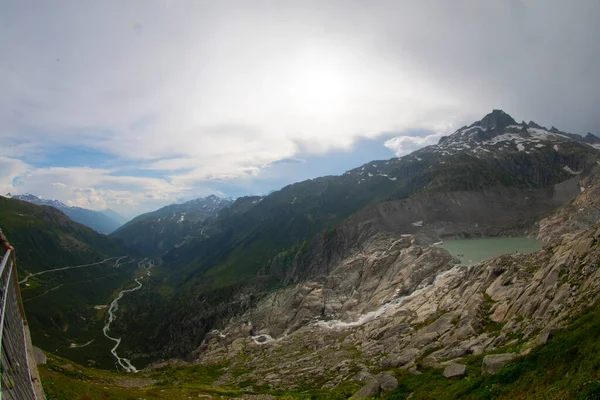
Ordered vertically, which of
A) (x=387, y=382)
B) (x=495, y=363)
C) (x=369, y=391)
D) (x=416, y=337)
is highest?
(x=495, y=363)

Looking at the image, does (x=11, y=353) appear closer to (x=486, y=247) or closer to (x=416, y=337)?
(x=416, y=337)

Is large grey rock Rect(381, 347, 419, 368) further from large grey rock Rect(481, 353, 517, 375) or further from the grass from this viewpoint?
large grey rock Rect(481, 353, 517, 375)

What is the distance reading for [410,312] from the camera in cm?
7925

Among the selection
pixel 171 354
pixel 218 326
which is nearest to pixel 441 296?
pixel 218 326

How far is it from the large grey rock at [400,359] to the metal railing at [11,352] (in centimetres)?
4407

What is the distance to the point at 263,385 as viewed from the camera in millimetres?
65562

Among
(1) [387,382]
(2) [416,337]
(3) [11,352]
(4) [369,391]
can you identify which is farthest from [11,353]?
(2) [416,337]

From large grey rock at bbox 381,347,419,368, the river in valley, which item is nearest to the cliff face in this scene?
large grey rock at bbox 381,347,419,368

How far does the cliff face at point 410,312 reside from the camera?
129 ft

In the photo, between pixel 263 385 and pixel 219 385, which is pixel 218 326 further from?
pixel 263 385

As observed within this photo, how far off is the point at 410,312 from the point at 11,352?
255 feet

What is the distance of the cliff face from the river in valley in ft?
36.2

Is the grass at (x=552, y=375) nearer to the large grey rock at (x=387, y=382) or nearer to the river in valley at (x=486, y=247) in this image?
the large grey rock at (x=387, y=382)

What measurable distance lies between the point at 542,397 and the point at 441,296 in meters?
66.6
